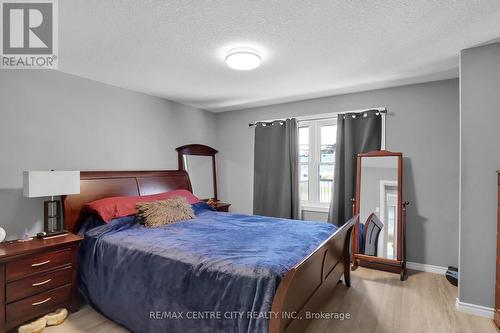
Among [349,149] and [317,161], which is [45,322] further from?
[349,149]

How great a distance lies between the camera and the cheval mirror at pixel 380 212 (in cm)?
327

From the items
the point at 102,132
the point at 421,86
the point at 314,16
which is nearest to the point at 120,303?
the point at 102,132

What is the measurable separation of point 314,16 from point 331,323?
8.08 ft

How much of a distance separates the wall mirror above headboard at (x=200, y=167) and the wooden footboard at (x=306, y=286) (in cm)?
268

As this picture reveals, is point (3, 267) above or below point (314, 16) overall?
below

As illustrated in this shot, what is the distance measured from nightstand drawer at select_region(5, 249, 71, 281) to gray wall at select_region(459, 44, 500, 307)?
3.65 meters

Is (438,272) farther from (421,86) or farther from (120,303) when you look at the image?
(120,303)

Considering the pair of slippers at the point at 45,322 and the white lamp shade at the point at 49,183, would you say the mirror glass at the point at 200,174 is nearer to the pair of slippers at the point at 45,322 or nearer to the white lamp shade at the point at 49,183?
the white lamp shade at the point at 49,183

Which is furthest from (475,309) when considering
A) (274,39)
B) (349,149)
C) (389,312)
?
(274,39)

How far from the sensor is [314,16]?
187 cm

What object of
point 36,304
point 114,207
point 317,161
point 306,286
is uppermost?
point 317,161

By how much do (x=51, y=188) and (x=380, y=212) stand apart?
372cm

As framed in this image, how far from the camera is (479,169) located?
2.33 metres

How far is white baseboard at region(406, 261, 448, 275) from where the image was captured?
3.23 m
